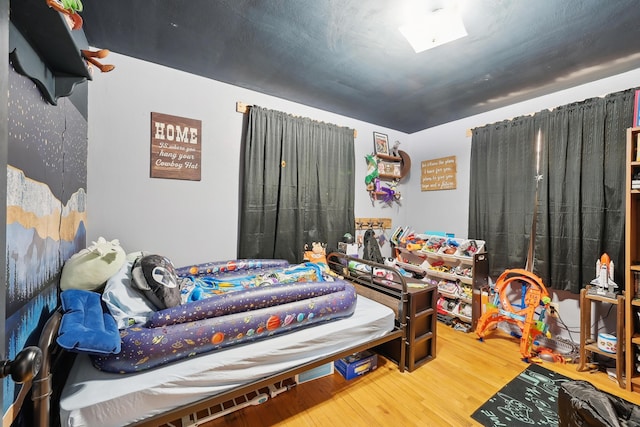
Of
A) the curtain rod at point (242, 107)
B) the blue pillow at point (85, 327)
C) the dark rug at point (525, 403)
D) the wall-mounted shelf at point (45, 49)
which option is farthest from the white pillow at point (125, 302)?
the dark rug at point (525, 403)

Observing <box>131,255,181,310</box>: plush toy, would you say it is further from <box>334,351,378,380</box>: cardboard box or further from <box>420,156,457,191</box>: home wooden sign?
<box>420,156,457,191</box>: home wooden sign

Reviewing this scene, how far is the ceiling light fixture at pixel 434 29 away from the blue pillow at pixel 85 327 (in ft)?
7.66

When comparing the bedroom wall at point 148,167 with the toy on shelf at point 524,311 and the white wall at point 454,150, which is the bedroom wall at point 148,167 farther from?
the toy on shelf at point 524,311

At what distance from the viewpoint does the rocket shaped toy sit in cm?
206

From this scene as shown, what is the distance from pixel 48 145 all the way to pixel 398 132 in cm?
372

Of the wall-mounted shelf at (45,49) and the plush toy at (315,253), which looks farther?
the plush toy at (315,253)

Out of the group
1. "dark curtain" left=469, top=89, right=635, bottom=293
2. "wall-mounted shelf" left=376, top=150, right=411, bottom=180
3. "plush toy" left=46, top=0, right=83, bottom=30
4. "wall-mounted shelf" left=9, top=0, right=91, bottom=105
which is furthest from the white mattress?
"wall-mounted shelf" left=376, top=150, right=411, bottom=180

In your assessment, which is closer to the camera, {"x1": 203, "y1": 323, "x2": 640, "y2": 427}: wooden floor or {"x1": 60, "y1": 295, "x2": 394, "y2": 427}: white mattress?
{"x1": 60, "y1": 295, "x2": 394, "y2": 427}: white mattress

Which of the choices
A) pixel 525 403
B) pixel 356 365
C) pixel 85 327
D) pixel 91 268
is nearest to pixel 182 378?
pixel 85 327

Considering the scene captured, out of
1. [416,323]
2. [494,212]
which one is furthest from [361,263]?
[494,212]

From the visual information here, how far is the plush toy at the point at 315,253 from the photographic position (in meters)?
2.83

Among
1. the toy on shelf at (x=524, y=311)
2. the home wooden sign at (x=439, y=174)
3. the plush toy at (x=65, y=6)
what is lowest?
the toy on shelf at (x=524, y=311)

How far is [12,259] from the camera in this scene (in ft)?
3.13

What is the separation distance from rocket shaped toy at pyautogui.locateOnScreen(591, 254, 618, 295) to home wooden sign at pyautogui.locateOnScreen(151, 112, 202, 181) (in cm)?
352
